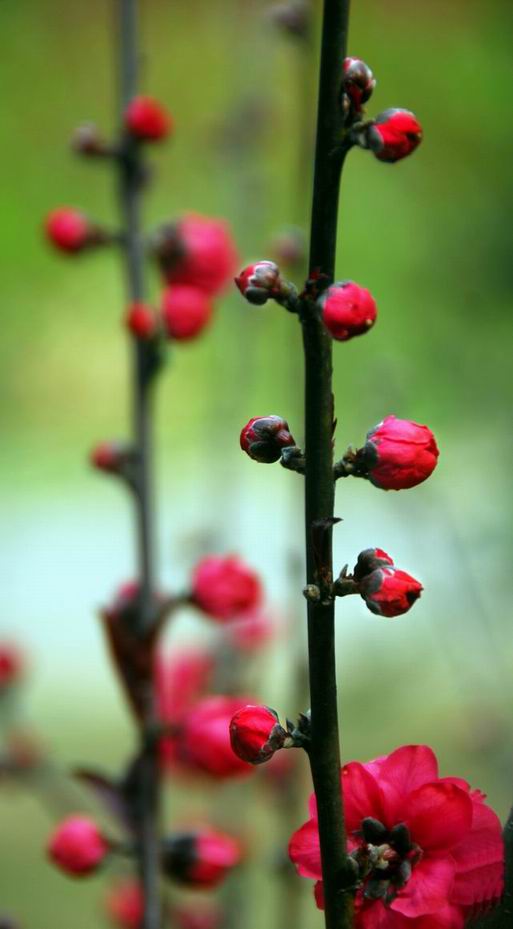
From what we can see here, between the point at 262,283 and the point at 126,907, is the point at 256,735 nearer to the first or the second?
the point at 262,283

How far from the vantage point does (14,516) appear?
2305mm

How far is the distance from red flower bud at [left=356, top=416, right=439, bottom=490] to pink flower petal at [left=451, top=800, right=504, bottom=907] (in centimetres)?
8

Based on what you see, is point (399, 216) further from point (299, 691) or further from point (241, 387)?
point (299, 691)

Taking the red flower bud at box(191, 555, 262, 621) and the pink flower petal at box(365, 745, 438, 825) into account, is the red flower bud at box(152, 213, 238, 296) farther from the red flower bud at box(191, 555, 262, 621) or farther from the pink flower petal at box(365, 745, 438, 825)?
the pink flower petal at box(365, 745, 438, 825)

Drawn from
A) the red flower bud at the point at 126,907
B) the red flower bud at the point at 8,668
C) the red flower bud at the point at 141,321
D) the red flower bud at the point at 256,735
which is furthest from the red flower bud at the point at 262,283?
the red flower bud at the point at 8,668

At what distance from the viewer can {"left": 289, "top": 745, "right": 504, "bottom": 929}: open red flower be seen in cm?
26

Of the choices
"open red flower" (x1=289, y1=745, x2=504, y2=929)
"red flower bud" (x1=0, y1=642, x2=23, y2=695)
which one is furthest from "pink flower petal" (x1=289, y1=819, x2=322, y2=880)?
"red flower bud" (x1=0, y1=642, x2=23, y2=695)

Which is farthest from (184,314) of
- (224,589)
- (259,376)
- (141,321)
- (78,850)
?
(259,376)

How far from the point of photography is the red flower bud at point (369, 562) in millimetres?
270

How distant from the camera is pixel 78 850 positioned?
0.52 meters

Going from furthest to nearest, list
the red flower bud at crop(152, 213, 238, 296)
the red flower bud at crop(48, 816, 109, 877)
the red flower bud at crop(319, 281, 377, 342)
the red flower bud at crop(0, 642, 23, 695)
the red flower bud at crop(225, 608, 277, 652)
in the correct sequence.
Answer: the red flower bud at crop(225, 608, 277, 652) < the red flower bud at crop(0, 642, 23, 695) < the red flower bud at crop(152, 213, 238, 296) < the red flower bud at crop(48, 816, 109, 877) < the red flower bud at crop(319, 281, 377, 342)

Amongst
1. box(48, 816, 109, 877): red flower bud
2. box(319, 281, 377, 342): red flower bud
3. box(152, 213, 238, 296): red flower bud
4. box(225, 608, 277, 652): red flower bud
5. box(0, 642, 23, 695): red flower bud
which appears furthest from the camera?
box(225, 608, 277, 652): red flower bud

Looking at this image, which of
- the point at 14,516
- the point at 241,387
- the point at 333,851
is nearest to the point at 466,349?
the point at 241,387

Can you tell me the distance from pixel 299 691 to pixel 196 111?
79.6 inches
